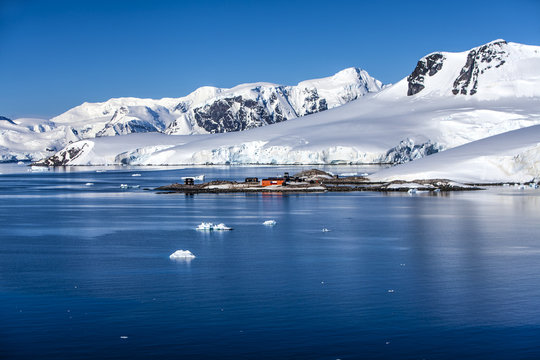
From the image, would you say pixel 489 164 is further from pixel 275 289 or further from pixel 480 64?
pixel 480 64

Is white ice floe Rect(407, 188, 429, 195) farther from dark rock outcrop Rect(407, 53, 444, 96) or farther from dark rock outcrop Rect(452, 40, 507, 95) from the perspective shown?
dark rock outcrop Rect(407, 53, 444, 96)

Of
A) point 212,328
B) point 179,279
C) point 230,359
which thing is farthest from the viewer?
point 179,279

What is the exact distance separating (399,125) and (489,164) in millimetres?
57000

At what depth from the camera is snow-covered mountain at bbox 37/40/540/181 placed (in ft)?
326

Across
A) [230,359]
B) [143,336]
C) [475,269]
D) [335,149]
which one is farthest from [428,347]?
[335,149]

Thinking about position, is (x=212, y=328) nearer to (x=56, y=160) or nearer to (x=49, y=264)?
(x=49, y=264)

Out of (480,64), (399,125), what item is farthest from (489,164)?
(480,64)

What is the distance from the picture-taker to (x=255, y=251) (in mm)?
20000

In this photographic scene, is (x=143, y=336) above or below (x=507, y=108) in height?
below

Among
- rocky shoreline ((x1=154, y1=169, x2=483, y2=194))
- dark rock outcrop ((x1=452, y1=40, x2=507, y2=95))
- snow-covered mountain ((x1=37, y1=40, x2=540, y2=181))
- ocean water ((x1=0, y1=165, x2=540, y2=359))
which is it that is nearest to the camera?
ocean water ((x1=0, y1=165, x2=540, y2=359))

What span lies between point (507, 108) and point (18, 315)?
107 meters

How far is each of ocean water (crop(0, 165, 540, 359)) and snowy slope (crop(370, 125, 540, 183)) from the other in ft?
78.0

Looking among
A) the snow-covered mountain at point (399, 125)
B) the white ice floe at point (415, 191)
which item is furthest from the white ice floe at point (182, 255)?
the snow-covered mountain at point (399, 125)

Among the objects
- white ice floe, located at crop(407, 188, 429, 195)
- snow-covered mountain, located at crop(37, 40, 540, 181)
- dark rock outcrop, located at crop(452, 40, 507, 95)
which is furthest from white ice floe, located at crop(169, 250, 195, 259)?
dark rock outcrop, located at crop(452, 40, 507, 95)
